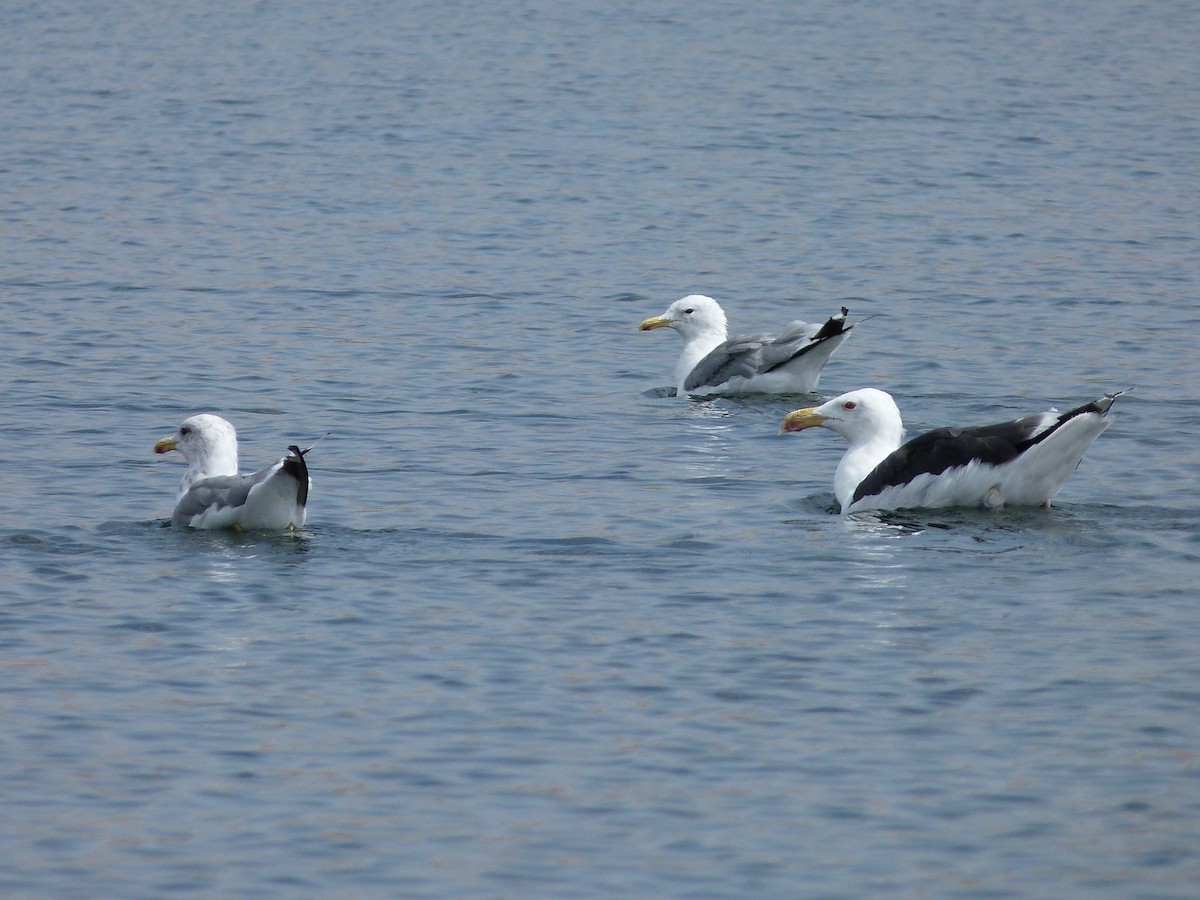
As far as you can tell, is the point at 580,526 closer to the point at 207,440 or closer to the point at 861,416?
the point at 861,416

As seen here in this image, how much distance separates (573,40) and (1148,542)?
3319 centimetres

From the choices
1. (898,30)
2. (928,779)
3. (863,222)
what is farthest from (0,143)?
(928,779)

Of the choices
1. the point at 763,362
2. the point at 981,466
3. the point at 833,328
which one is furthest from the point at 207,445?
the point at 763,362

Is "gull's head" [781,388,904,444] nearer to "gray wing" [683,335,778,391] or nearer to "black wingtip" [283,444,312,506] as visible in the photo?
"gray wing" [683,335,778,391]

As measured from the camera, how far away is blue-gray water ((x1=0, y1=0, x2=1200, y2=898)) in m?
8.99

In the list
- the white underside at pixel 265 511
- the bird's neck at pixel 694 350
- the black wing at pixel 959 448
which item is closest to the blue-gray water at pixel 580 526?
the white underside at pixel 265 511

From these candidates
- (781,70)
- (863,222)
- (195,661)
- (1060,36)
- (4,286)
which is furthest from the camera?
(1060,36)

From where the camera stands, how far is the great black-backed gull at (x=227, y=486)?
13102mm

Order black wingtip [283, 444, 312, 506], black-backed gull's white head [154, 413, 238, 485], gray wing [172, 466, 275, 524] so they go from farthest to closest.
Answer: black-backed gull's white head [154, 413, 238, 485], gray wing [172, 466, 275, 524], black wingtip [283, 444, 312, 506]

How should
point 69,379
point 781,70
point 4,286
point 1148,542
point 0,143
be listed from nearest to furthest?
point 1148,542
point 69,379
point 4,286
point 0,143
point 781,70

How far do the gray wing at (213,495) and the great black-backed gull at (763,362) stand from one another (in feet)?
20.6

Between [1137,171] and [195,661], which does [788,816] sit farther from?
[1137,171]

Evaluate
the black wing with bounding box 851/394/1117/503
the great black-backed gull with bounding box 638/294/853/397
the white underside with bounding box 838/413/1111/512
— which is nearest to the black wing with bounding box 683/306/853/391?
the great black-backed gull with bounding box 638/294/853/397

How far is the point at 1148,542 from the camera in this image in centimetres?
1330
